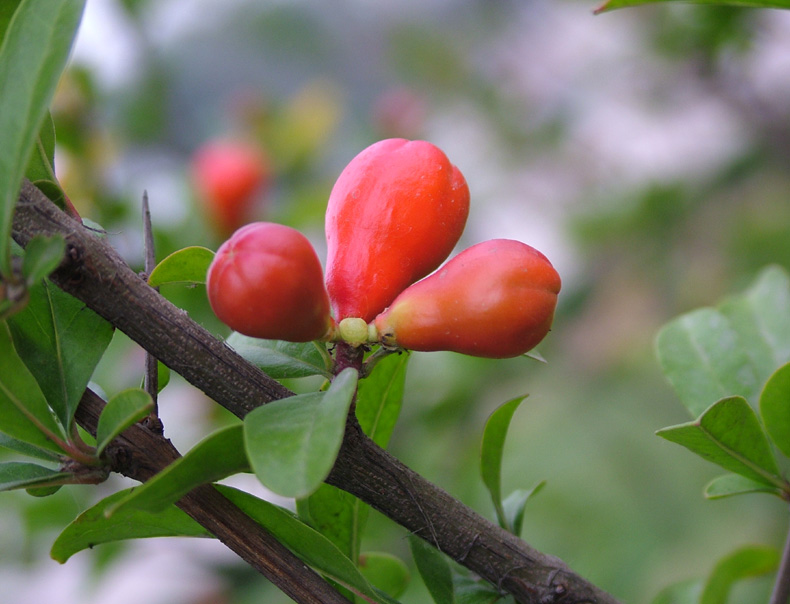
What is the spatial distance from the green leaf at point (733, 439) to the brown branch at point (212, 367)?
0.52 feet

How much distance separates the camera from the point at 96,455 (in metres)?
0.47

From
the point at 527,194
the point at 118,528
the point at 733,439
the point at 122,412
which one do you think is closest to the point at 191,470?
→ the point at 122,412

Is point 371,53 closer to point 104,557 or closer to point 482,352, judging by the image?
point 104,557

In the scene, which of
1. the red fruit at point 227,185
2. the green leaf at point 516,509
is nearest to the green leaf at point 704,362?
the green leaf at point 516,509

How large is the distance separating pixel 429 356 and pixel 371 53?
3.01 metres

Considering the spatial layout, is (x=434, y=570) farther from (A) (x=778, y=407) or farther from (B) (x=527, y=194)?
(B) (x=527, y=194)

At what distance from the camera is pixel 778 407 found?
1.84ft

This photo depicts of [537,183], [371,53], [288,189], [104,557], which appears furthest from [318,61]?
[104,557]

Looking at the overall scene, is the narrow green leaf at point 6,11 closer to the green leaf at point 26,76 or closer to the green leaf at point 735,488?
the green leaf at point 26,76

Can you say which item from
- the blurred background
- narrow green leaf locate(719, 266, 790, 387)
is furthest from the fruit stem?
the blurred background

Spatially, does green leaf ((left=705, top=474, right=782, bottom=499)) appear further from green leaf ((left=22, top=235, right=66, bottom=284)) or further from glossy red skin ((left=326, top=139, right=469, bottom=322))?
green leaf ((left=22, top=235, right=66, bottom=284))

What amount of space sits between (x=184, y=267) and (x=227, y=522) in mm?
174

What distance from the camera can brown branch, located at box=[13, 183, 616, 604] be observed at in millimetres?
437

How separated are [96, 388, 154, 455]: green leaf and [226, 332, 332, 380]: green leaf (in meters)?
0.11
